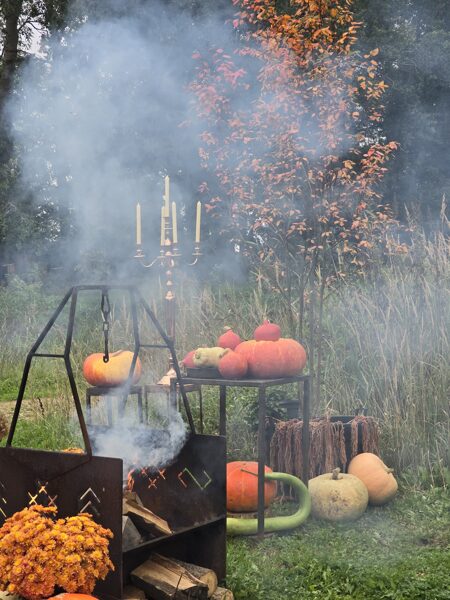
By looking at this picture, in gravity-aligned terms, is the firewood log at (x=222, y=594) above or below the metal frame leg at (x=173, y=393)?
below

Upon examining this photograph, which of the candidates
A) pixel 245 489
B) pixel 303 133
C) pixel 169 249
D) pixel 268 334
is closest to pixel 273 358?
pixel 268 334

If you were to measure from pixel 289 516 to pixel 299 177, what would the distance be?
3.01 metres

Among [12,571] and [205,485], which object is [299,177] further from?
[12,571]

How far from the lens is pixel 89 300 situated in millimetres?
13180

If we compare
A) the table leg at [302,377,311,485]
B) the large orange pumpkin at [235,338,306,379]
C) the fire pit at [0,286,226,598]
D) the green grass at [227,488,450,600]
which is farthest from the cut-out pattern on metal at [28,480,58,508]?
the table leg at [302,377,311,485]

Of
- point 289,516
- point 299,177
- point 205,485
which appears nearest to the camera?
point 205,485

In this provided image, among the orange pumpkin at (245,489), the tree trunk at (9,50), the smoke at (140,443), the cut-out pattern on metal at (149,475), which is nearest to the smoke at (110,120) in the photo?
the tree trunk at (9,50)

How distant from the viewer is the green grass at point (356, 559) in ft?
10.4

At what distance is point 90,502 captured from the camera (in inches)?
101

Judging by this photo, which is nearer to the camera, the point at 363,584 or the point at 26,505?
the point at 26,505

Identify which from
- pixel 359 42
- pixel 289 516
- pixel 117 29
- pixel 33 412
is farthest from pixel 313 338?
pixel 359 42

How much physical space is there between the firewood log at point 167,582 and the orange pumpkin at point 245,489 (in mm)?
1223

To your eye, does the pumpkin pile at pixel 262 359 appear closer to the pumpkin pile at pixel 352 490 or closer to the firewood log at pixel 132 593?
the pumpkin pile at pixel 352 490

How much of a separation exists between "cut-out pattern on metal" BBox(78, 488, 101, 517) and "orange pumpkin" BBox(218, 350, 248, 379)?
1.44m
